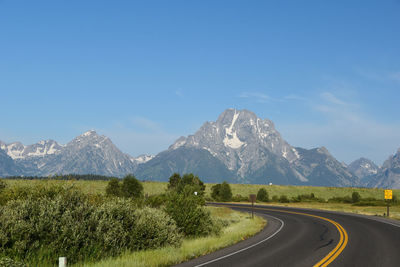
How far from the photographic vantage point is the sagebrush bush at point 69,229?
500 inches

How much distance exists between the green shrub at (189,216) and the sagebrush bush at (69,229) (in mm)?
6779

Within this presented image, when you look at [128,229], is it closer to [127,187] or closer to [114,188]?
[127,187]

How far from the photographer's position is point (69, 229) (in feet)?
44.5

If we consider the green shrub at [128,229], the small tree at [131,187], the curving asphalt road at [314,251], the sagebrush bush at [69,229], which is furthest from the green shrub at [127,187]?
the sagebrush bush at [69,229]

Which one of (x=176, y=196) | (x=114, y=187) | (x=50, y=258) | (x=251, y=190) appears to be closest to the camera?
(x=50, y=258)

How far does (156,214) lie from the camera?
18328mm

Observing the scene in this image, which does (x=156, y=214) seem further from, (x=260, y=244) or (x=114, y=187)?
(x=114, y=187)

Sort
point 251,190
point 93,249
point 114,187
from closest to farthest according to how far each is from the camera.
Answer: point 93,249 < point 114,187 < point 251,190

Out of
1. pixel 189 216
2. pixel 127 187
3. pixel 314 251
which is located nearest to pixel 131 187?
pixel 127 187

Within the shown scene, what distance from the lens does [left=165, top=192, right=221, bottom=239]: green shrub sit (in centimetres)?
2373

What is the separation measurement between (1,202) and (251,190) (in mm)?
93529

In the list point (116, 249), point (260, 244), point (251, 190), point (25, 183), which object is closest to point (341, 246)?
point (260, 244)

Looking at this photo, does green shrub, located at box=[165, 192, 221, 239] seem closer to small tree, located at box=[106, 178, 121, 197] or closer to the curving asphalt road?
the curving asphalt road

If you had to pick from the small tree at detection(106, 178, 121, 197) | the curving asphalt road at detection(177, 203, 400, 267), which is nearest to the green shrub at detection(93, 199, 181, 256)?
the curving asphalt road at detection(177, 203, 400, 267)
